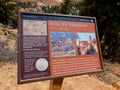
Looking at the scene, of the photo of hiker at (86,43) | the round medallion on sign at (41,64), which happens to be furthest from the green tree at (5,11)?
the round medallion on sign at (41,64)

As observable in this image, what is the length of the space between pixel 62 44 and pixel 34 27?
0.46 metres

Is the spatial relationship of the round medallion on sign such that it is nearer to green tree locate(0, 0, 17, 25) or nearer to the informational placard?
the informational placard

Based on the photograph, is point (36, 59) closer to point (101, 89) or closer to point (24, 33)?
point (24, 33)

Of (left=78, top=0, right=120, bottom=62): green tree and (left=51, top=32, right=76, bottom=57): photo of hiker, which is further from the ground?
(left=78, top=0, right=120, bottom=62): green tree

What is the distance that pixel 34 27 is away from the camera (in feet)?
8.70

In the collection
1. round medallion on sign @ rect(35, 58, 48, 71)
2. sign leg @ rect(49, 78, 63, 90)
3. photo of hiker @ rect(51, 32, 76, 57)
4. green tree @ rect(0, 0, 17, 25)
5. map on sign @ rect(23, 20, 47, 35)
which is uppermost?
green tree @ rect(0, 0, 17, 25)

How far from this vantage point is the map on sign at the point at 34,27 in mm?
2598

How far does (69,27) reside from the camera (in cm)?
296

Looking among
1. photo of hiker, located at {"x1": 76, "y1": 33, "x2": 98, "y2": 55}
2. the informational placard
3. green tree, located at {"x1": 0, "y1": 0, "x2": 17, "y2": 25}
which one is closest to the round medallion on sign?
the informational placard

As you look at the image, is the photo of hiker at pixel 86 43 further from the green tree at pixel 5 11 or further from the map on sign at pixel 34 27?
the green tree at pixel 5 11

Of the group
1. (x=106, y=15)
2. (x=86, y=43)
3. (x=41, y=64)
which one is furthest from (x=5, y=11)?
(x=41, y=64)

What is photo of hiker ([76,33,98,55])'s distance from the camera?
2.99 metres

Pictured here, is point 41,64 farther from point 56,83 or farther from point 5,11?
point 5,11

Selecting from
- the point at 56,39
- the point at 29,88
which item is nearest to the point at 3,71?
the point at 29,88
